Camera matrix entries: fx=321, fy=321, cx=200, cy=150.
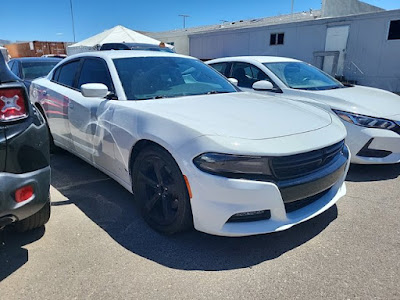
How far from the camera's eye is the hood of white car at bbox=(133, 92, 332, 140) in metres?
2.34

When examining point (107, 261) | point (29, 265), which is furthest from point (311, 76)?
point (29, 265)

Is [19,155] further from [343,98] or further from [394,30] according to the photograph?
[394,30]

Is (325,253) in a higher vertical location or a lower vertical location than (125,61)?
lower

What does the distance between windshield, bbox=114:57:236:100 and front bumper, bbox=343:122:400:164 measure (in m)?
1.60

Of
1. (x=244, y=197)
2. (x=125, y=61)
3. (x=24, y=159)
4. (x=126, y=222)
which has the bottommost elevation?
(x=126, y=222)

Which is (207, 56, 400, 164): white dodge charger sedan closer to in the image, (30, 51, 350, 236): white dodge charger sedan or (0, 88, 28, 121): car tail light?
(30, 51, 350, 236): white dodge charger sedan

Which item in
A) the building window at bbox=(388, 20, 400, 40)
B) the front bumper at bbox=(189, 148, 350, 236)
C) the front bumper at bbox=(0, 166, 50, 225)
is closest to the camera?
the front bumper at bbox=(0, 166, 50, 225)

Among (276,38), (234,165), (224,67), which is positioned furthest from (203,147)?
(276,38)

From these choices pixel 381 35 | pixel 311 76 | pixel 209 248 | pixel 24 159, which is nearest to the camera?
pixel 24 159

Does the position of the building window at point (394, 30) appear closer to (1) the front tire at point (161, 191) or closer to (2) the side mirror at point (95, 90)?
(2) the side mirror at point (95, 90)

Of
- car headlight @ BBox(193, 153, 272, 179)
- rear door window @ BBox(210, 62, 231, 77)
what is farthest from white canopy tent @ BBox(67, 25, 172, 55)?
car headlight @ BBox(193, 153, 272, 179)

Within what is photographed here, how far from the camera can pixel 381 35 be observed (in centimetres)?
1200

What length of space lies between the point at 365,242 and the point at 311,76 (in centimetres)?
336

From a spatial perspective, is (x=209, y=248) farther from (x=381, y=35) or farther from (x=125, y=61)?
(x=381, y=35)
